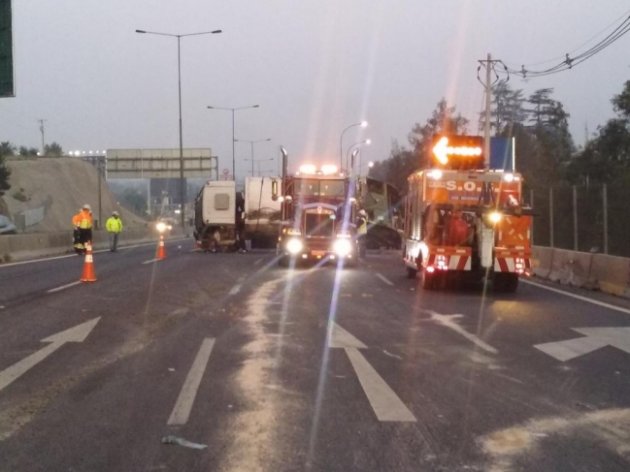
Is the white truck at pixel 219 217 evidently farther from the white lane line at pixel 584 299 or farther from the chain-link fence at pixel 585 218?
the white lane line at pixel 584 299

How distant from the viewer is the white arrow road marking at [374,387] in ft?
26.1

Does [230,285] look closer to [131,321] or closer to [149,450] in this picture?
[131,321]

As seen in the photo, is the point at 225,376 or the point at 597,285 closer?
the point at 225,376

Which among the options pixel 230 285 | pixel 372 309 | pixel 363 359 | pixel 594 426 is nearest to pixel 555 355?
pixel 363 359

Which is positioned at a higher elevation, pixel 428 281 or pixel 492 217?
pixel 492 217

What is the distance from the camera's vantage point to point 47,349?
11.4 meters

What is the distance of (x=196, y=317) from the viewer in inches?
579

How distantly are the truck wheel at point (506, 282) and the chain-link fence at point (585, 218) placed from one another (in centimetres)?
155

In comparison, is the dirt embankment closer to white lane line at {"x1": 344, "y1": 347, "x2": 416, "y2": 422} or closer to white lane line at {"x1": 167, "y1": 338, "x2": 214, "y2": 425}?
white lane line at {"x1": 167, "y1": 338, "x2": 214, "y2": 425}

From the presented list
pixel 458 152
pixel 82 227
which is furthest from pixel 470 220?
pixel 82 227

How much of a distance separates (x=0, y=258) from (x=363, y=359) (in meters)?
22.9

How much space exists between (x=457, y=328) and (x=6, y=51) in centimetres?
1486

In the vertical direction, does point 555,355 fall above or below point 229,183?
below

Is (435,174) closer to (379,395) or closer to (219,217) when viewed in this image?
(379,395)
